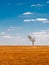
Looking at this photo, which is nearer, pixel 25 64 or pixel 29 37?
pixel 25 64

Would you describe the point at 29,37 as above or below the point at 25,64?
above

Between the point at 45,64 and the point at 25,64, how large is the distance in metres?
2.17

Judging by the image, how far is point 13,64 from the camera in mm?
24688

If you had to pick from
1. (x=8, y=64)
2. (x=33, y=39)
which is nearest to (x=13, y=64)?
(x=8, y=64)

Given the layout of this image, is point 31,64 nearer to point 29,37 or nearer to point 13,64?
point 13,64

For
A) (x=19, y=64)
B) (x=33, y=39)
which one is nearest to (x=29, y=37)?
(x=33, y=39)

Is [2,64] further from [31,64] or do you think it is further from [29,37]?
[29,37]

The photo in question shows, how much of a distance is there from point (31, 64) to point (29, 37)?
10821 cm

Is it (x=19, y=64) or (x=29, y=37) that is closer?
(x=19, y=64)

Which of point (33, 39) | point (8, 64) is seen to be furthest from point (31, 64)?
point (33, 39)

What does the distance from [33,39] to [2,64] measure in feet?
353

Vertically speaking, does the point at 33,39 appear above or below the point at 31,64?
above

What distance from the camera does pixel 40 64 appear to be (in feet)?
80.3

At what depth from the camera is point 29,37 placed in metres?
133
